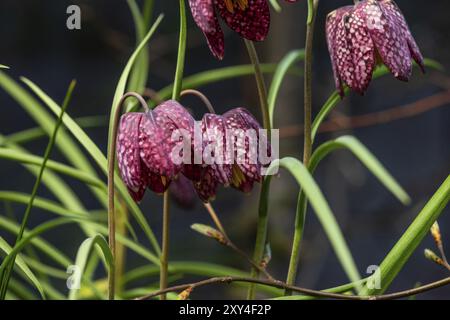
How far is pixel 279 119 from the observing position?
2.39 m

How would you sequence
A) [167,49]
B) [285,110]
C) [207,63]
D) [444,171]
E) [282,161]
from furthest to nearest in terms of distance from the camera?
1. [207,63]
2. [167,49]
3. [444,171]
4. [285,110]
5. [282,161]

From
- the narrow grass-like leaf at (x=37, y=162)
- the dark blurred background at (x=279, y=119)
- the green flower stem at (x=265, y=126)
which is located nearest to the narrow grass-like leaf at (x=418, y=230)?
the green flower stem at (x=265, y=126)

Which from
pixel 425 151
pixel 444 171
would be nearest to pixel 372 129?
pixel 425 151

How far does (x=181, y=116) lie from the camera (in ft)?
2.40

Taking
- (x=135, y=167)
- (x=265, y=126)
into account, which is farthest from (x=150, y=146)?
(x=265, y=126)

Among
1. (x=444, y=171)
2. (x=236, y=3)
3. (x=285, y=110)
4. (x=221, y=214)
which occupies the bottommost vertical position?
(x=221, y=214)

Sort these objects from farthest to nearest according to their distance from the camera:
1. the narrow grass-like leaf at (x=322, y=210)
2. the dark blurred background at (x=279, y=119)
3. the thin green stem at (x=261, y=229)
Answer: the dark blurred background at (x=279, y=119), the thin green stem at (x=261, y=229), the narrow grass-like leaf at (x=322, y=210)

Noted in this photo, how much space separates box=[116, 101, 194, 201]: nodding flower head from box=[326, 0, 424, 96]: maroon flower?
0.15m

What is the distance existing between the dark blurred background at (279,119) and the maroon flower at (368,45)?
5.08ft

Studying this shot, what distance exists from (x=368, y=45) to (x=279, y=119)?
1627 mm

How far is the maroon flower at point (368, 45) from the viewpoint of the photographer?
29.4 inches

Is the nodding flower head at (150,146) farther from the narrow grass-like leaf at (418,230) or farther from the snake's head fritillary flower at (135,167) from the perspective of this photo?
the narrow grass-like leaf at (418,230)
